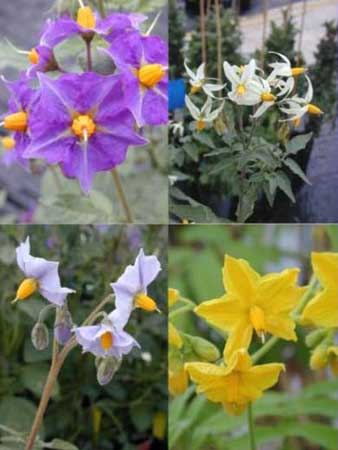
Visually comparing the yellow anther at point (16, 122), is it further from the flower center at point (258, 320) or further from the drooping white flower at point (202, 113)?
the flower center at point (258, 320)

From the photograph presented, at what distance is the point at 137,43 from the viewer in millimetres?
897

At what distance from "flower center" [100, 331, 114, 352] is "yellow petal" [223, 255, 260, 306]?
Answer: 11 centimetres

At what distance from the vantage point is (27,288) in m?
0.87

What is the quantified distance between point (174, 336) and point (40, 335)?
0.40 feet

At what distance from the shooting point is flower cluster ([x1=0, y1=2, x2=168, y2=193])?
2.89ft

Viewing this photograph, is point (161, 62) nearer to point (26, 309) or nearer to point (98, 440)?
point (26, 309)

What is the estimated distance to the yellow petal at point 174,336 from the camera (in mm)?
929

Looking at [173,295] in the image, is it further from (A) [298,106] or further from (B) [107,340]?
(A) [298,106]

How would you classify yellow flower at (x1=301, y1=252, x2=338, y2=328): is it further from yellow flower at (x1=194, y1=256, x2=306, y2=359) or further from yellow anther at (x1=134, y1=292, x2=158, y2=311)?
yellow anther at (x1=134, y1=292, x2=158, y2=311)

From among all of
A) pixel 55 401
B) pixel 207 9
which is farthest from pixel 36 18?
pixel 55 401

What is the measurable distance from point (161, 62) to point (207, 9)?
74 mm

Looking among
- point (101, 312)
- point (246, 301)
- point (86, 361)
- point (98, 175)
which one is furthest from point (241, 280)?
point (98, 175)

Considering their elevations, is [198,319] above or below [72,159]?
below

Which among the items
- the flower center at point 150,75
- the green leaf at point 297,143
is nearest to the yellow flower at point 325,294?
the green leaf at point 297,143
